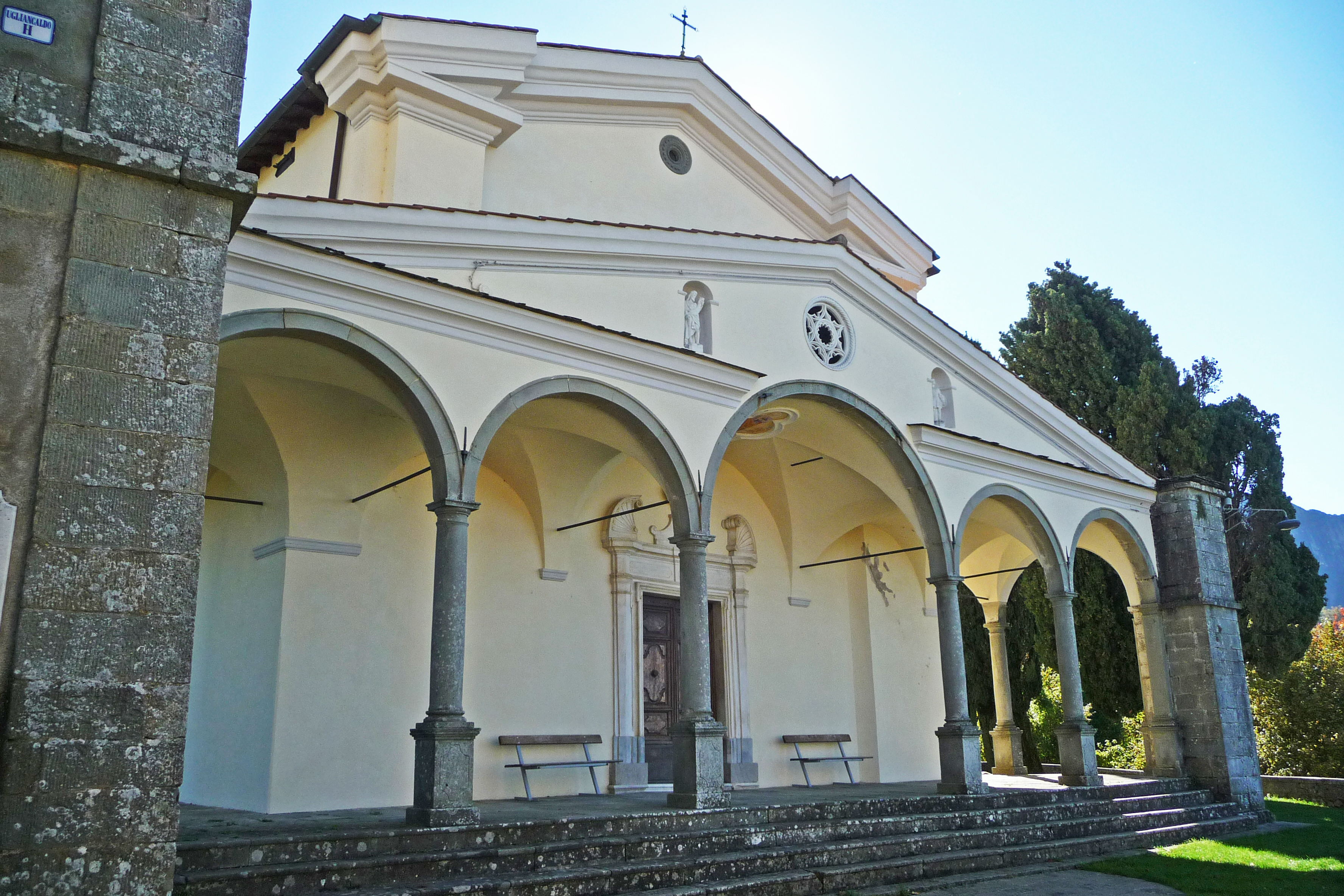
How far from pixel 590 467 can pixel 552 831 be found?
4.34 m

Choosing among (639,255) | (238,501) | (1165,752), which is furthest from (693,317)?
(1165,752)

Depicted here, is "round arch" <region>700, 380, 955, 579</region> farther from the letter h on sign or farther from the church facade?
the letter h on sign

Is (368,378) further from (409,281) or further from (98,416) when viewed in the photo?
(98,416)

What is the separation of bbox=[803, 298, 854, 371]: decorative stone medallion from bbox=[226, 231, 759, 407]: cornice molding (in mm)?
1072

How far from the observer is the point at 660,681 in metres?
11.1

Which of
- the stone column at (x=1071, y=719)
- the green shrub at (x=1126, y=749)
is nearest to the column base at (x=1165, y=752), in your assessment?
the stone column at (x=1071, y=719)

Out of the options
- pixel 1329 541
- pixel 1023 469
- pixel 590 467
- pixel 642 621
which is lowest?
pixel 642 621

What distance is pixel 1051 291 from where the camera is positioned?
2002 centimetres

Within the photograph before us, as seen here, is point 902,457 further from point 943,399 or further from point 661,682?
point 661,682

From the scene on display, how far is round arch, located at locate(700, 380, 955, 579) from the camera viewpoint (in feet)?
33.0

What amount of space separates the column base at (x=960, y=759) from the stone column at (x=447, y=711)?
15.9ft

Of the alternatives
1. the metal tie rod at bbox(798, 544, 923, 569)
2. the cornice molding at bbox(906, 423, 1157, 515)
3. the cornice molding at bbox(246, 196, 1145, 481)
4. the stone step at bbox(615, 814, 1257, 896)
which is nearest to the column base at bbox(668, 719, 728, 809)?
the stone step at bbox(615, 814, 1257, 896)

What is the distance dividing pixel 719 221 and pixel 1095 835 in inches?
297

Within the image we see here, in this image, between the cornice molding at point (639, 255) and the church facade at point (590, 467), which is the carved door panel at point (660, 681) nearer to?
the church facade at point (590, 467)
